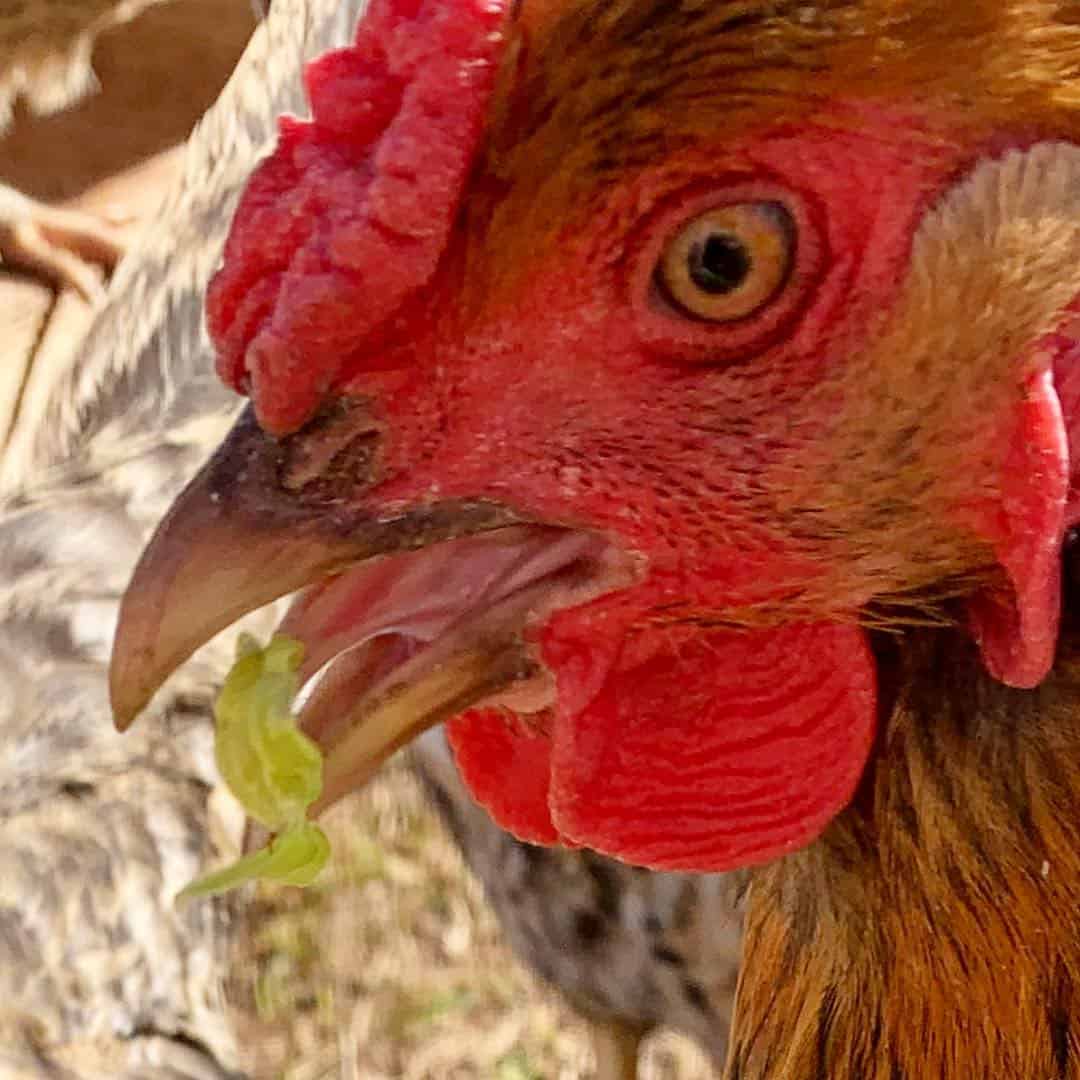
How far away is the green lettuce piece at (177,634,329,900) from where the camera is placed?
0.83 metres

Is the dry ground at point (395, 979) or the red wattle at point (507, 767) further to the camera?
the dry ground at point (395, 979)

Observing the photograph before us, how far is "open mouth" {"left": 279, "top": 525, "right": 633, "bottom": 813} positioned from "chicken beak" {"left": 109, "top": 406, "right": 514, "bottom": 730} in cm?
5

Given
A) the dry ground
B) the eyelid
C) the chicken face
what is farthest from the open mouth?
the dry ground

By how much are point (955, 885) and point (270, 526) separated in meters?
0.38

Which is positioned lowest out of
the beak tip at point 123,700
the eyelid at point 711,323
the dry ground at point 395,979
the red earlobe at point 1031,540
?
the dry ground at point 395,979

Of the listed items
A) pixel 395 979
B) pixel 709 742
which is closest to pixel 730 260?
pixel 709 742

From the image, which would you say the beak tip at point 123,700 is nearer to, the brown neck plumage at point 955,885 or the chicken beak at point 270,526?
the chicken beak at point 270,526

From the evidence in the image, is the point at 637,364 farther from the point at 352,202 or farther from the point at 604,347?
the point at 352,202

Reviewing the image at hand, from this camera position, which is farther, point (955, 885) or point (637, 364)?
point (955, 885)

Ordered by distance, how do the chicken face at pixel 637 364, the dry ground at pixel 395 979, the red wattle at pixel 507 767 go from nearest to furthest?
1. the chicken face at pixel 637 364
2. the red wattle at pixel 507 767
3. the dry ground at pixel 395 979

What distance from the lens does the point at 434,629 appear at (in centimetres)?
81

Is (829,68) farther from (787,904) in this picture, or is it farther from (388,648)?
(787,904)

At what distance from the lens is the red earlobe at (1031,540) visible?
0.68 m

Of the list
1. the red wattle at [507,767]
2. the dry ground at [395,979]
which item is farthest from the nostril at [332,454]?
the dry ground at [395,979]
